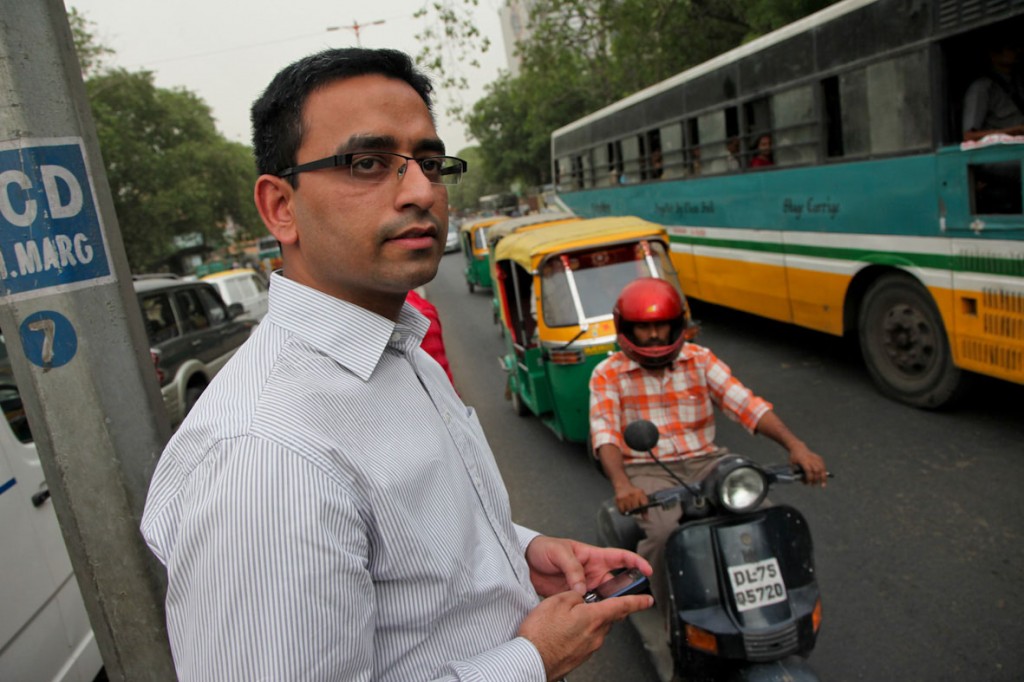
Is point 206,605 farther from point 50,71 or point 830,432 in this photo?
point 830,432

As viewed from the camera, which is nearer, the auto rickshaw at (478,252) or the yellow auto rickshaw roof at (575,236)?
the yellow auto rickshaw roof at (575,236)

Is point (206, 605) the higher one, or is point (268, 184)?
point (268, 184)

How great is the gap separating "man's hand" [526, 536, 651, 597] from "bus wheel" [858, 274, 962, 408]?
17.0 feet

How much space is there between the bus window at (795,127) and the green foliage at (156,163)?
1710cm

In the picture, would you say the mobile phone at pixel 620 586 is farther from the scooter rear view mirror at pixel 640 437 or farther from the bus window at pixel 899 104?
the bus window at pixel 899 104

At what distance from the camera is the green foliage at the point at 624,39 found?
13.1 m

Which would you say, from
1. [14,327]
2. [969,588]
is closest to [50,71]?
[14,327]

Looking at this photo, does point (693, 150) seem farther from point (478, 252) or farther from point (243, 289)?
point (243, 289)

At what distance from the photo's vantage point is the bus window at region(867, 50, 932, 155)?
18.6 ft

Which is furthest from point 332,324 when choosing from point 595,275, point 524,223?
point 524,223

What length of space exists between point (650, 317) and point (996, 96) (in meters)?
3.94

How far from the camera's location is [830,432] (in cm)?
564

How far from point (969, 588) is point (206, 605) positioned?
3.67 metres

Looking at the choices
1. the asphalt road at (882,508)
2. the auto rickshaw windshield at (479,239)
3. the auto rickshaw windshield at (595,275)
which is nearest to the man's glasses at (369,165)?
the asphalt road at (882,508)
